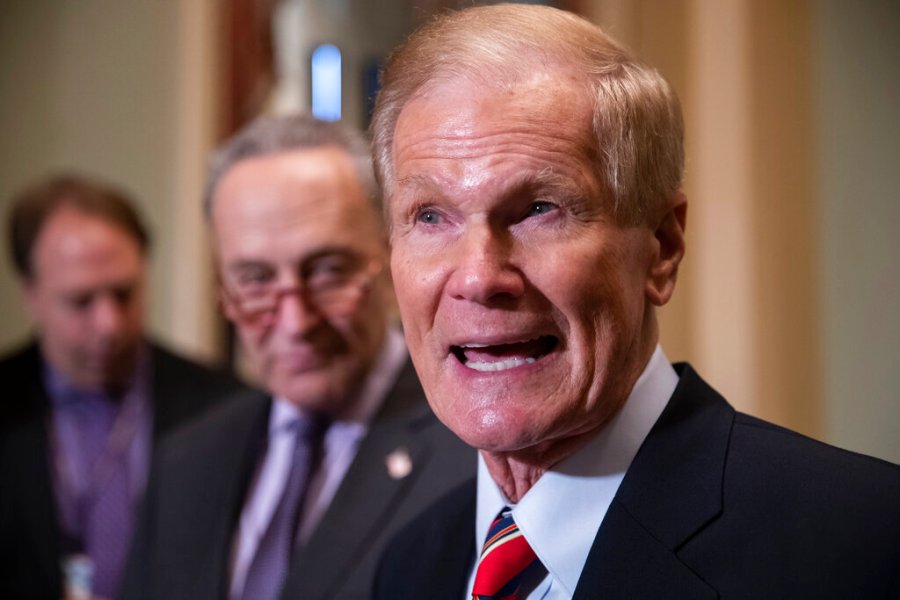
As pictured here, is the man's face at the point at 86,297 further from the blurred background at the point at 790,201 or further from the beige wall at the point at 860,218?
the beige wall at the point at 860,218

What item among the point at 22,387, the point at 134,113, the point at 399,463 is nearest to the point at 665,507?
the point at 399,463

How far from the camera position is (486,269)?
3.40 ft

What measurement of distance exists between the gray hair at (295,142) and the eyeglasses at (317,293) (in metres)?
0.15

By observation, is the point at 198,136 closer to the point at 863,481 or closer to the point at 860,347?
the point at 860,347

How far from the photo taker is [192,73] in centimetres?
399

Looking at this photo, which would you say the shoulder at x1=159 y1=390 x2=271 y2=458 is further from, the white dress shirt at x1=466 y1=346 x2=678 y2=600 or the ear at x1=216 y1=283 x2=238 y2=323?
the white dress shirt at x1=466 y1=346 x2=678 y2=600

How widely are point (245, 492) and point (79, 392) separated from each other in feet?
3.83

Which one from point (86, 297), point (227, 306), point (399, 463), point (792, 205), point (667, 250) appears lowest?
point (86, 297)

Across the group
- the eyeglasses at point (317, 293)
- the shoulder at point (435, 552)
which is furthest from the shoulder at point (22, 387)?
the shoulder at point (435, 552)

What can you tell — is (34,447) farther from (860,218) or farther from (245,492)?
(860,218)

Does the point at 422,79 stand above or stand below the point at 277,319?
above

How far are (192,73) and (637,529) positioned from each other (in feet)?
11.1

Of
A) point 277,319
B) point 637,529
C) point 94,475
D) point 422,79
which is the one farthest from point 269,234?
point 94,475

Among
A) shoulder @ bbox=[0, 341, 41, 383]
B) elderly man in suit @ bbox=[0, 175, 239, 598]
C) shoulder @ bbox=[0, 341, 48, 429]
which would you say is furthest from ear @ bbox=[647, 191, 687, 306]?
shoulder @ bbox=[0, 341, 41, 383]
